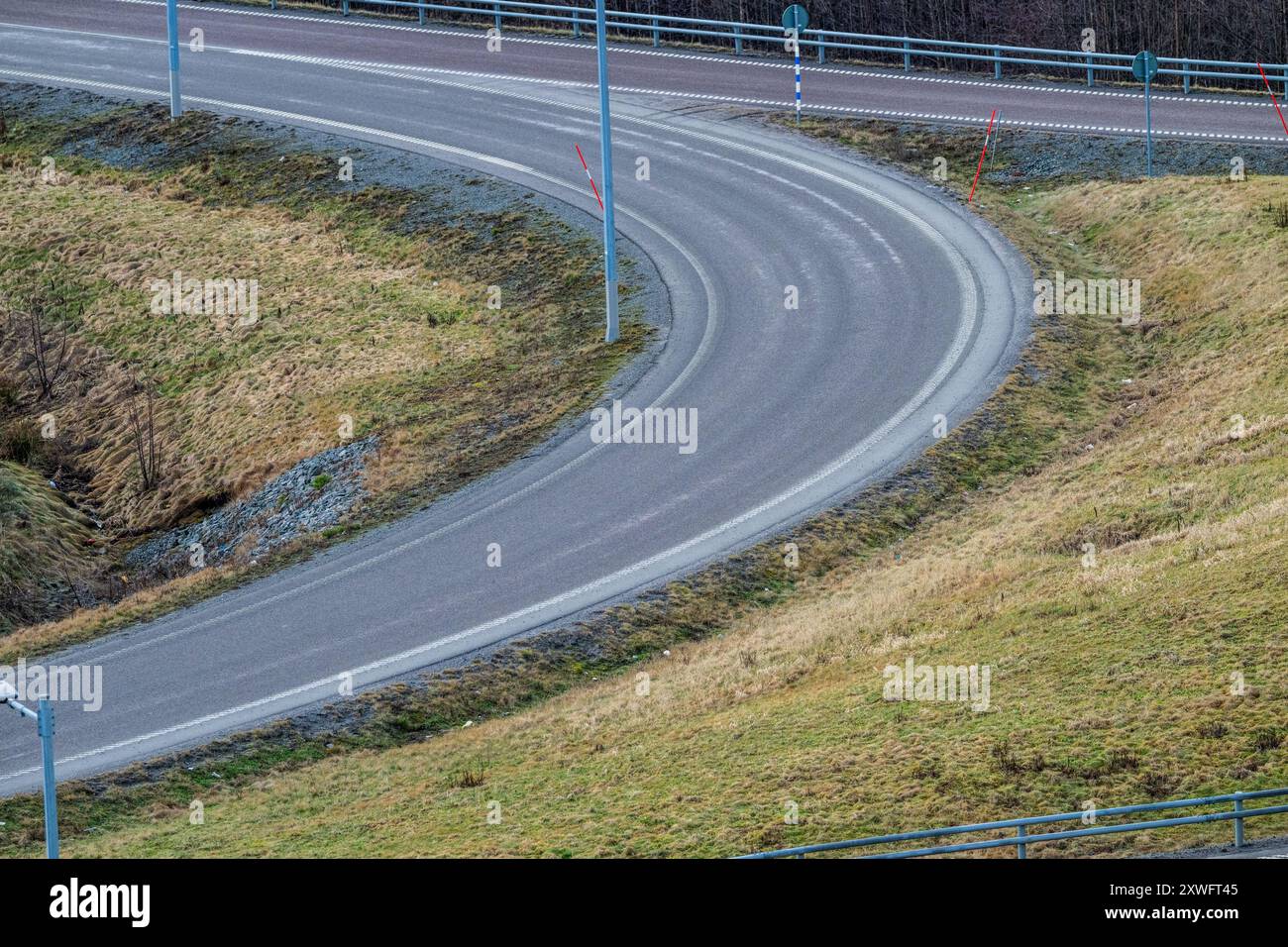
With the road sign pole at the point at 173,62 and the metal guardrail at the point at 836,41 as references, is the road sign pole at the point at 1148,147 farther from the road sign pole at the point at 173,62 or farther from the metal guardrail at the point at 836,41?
the road sign pole at the point at 173,62

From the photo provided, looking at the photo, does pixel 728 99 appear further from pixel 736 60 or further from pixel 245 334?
pixel 245 334

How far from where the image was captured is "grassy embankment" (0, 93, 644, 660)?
28.0m

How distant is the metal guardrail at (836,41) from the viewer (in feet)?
138

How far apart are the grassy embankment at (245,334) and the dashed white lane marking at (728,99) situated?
5058 mm

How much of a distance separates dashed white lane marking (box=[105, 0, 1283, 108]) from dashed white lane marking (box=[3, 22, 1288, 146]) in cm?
236

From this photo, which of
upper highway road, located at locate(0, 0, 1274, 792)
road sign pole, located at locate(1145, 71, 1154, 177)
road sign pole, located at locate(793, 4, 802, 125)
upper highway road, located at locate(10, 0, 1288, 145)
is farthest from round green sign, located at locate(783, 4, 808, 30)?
road sign pole, located at locate(1145, 71, 1154, 177)

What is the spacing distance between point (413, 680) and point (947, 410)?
10.7 m

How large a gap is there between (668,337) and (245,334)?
367 inches

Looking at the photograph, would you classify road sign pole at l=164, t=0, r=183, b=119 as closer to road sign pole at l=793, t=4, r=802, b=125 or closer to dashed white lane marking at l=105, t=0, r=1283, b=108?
dashed white lane marking at l=105, t=0, r=1283, b=108

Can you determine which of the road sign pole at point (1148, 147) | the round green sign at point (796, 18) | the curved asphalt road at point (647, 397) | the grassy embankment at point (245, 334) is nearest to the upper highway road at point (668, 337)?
the curved asphalt road at point (647, 397)

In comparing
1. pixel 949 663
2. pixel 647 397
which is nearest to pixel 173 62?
pixel 647 397

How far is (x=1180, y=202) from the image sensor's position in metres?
33.7
